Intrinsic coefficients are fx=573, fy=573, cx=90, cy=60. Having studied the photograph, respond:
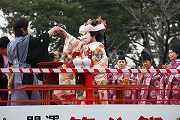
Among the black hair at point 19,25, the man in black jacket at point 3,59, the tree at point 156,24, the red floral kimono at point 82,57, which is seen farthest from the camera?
the tree at point 156,24

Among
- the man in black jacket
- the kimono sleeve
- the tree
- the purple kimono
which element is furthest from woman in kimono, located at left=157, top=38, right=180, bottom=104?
the tree

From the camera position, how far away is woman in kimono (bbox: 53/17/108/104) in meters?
9.07

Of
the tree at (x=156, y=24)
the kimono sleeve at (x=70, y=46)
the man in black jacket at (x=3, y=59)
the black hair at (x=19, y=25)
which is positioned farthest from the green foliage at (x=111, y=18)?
the black hair at (x=19, y=25)

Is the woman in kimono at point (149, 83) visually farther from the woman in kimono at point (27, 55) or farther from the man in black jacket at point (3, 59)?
the man in black jacket at point (3, 59)

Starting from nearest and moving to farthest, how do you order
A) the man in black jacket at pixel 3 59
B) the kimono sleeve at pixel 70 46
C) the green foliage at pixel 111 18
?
the man in black jacket at pixel 3 59
the kimono sleeve at pixel 70 46
the green foliage at pixel 111 18

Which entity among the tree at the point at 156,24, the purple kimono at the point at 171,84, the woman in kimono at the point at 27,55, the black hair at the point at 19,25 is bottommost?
the purple kimono at the point at 171,84

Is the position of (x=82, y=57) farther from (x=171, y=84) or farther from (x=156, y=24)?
(x=156, y=24)

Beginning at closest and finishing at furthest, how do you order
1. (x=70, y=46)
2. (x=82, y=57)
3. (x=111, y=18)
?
(x=82, y=57) → (x=70, y=46) → (x=111, y=18)

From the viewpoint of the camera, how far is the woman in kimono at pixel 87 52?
357 inches

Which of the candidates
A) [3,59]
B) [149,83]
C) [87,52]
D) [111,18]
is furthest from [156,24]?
[3,59]

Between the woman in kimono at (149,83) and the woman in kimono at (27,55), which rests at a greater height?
the woman in kimono at (27,55)

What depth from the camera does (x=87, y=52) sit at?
9.23 metres

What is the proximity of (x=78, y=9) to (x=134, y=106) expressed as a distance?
18424mm

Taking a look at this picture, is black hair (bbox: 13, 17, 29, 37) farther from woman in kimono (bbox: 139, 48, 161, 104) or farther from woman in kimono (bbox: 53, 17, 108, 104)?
woman in kimono (bbox: 139, 48, 161, 104)
